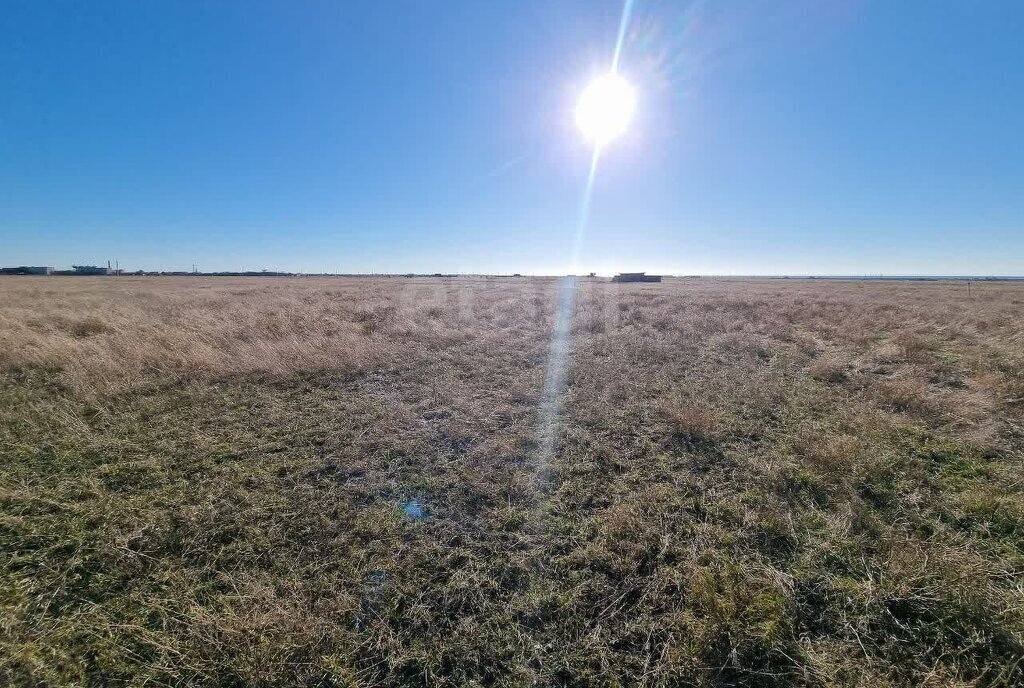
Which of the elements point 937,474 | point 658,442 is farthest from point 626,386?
point 937,474

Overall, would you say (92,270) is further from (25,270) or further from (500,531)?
(500,531)

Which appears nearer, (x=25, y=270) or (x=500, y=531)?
(x=500, y=531)

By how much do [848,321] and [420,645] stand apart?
2196cm

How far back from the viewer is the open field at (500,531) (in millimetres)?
2561

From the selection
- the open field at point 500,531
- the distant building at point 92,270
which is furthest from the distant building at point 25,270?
the open field at point 500,531

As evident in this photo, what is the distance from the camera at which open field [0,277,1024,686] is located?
8.40ft

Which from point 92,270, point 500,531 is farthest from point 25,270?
point 500,531

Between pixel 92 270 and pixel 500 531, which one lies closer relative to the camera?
pixel 500 531

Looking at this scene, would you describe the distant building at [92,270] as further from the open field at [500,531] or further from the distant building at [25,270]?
the open field at [500,531]

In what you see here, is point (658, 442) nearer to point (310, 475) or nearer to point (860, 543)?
point (860, 543)

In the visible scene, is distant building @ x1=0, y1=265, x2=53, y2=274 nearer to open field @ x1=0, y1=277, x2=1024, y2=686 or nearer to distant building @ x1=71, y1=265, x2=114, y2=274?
distant building @ x1=71, y1=265, x2=114, y2=274

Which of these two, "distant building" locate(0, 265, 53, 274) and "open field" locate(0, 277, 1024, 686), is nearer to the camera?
"open field" locate(0, 277, 1024, 686)

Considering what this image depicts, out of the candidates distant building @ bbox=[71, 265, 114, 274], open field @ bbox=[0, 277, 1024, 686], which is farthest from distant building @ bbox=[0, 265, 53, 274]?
open field @ bbox=[0, 277, 1024, 686]

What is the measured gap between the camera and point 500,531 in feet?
12.7
